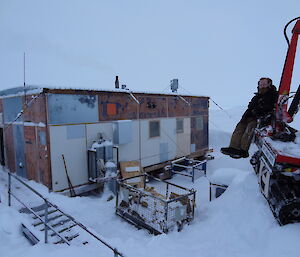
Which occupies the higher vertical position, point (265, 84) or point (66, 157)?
point (265, 84)

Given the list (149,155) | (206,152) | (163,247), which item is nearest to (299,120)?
(206,152)

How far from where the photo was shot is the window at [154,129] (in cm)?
1192

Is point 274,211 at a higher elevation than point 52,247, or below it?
higher

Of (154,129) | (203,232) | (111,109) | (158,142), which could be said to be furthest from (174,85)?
(203,232)

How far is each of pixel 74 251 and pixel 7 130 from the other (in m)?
8.81

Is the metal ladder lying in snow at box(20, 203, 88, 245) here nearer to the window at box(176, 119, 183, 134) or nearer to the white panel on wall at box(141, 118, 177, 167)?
the white panel on wall at box(141, 118, 177, 167)

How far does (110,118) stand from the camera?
388 inches

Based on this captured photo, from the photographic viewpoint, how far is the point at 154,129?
12.2 meters

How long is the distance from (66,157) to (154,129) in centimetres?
521

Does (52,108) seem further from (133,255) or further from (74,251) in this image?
(133,255)

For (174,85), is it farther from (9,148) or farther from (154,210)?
(9,148)

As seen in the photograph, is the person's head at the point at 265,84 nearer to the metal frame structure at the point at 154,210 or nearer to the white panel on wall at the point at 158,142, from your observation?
the metal frame structure at the point at 154,210

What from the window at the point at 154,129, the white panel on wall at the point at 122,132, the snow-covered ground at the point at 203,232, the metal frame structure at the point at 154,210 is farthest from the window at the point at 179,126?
Answer: the metal frame structure at the point at 154,210

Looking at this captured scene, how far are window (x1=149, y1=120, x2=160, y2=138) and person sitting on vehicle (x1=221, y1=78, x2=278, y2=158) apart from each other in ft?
19.0
